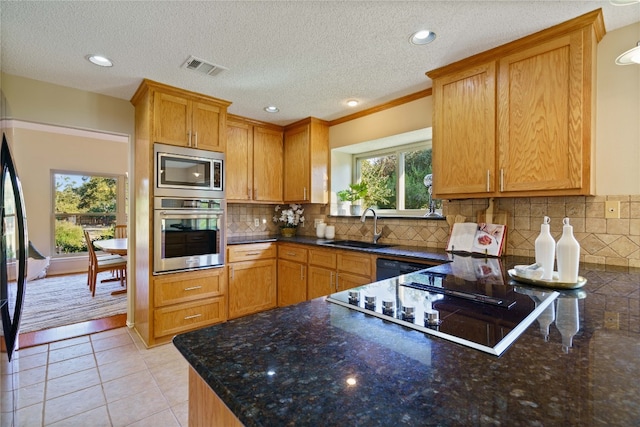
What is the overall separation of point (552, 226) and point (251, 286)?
2816 millimetres

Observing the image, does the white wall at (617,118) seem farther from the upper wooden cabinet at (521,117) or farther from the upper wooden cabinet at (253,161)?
the upper wooden cabinet at (253,161)

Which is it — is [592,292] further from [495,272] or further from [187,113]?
[187,113]

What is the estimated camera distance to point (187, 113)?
285 centimetres

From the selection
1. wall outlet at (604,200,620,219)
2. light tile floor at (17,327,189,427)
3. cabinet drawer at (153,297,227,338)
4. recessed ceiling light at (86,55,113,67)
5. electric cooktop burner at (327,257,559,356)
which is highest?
recessed ceiling light at (86,55,113,67)

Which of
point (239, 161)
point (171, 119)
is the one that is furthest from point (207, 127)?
point (239, 161)

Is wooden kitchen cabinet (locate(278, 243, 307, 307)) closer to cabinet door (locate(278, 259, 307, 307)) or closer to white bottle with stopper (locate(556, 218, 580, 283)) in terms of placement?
cabinet door (locate(278, 259, 307, 307))

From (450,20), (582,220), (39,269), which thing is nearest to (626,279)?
(582,220)

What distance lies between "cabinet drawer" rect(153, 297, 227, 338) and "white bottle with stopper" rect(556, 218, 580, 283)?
2.80 metres

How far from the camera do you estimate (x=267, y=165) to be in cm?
388

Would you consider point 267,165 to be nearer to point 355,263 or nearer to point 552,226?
point 355,263

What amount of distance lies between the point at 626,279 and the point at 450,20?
1665mm

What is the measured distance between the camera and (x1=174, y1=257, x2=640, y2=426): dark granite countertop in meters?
0.49

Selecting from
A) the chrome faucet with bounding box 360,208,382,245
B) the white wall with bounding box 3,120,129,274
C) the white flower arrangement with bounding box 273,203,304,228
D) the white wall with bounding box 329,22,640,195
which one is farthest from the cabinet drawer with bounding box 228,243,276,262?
the white wall with bounding box 3,120,129,274

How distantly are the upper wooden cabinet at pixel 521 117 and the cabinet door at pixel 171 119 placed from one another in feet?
7.27
